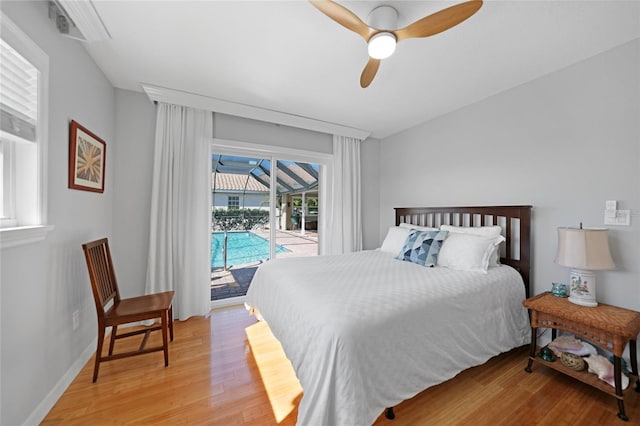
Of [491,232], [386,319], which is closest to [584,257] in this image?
[491,232]

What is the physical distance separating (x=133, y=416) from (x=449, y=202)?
3.47 m

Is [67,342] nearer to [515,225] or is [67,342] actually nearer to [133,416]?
[133,416]

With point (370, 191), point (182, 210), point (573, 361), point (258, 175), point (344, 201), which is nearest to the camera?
point (573, 361)

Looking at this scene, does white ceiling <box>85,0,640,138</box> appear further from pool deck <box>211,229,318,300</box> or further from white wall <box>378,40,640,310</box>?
pool deck <box>211,229,318,300</box>

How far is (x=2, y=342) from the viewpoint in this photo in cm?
114

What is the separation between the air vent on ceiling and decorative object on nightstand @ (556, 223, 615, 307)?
3589mm

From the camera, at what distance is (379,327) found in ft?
4.23

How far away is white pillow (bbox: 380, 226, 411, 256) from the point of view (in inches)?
116

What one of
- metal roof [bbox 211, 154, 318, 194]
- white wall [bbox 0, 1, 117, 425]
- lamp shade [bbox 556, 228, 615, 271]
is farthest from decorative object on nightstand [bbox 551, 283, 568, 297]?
white wall [bbox 0, 1, 117, 425]

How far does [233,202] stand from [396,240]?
7.28 ft

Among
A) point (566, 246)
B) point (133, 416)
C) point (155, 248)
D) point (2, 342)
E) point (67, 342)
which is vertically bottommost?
point (133, 416)

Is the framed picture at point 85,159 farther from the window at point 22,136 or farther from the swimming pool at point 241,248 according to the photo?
the swimming pool at point 241,248

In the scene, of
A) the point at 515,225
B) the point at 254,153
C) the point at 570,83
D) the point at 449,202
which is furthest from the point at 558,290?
the point at 254,153

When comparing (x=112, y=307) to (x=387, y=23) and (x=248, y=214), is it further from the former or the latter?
(x=387, y=23)
